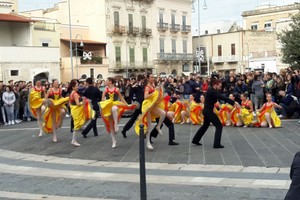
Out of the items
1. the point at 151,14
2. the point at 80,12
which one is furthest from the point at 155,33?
the point at 80,12

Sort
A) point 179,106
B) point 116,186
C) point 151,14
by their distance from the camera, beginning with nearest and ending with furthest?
point 116,186 < point 179,106 < point 151,14

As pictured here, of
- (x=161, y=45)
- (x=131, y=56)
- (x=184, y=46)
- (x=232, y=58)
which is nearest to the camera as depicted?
(x=131, y=56)

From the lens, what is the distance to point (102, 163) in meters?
10.2

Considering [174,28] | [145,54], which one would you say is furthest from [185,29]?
[145,54]

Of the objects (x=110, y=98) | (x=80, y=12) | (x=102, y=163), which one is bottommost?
(x=102, y=163)

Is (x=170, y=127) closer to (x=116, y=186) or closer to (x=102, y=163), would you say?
(x=102, y=163)

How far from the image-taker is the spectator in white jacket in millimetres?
19266

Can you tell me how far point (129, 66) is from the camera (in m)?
56.0

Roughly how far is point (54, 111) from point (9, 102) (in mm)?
6751

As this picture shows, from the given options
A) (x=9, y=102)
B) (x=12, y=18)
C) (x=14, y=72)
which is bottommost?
(x=9, y=102)

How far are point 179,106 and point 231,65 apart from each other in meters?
51.2

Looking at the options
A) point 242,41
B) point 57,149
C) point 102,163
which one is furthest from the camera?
point 242,41

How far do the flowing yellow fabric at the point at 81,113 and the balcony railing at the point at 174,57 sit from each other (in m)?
48.2

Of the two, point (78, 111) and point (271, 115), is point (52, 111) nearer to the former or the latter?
point (78, 111)
